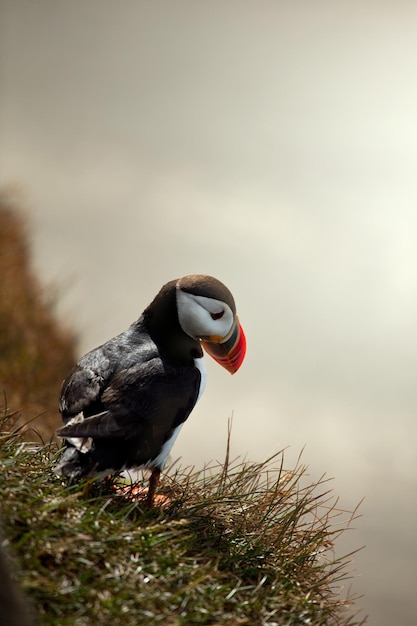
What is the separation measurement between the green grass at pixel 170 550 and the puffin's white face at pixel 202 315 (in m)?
0.81

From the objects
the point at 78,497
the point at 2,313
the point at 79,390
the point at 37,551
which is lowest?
the point at 37,551

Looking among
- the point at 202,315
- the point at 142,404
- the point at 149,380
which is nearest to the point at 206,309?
the point at 202,315

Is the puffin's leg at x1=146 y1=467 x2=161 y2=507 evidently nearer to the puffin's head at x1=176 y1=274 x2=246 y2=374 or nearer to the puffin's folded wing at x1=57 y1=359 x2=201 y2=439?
the puffin's folded wing at x1=57 y1=359 x2=201 y2=439

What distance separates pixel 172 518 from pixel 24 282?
8.89 meters

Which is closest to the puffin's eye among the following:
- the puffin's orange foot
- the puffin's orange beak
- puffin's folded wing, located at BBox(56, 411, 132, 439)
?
the puffin's orange beak

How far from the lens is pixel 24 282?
40.6 feet

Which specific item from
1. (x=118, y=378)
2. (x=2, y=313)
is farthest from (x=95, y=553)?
(x=2, y=313)

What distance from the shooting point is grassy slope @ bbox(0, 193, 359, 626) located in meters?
3.15

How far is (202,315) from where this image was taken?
4.35 meters

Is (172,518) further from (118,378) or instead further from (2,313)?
(2,313)

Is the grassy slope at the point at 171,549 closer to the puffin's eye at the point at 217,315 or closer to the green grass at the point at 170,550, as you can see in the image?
the green grass at the point at 170,550

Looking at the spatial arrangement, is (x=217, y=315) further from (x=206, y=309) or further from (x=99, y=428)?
(x=99, y=428)

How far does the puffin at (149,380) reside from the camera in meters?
3.84

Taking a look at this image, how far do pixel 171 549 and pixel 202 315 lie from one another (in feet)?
4.14
